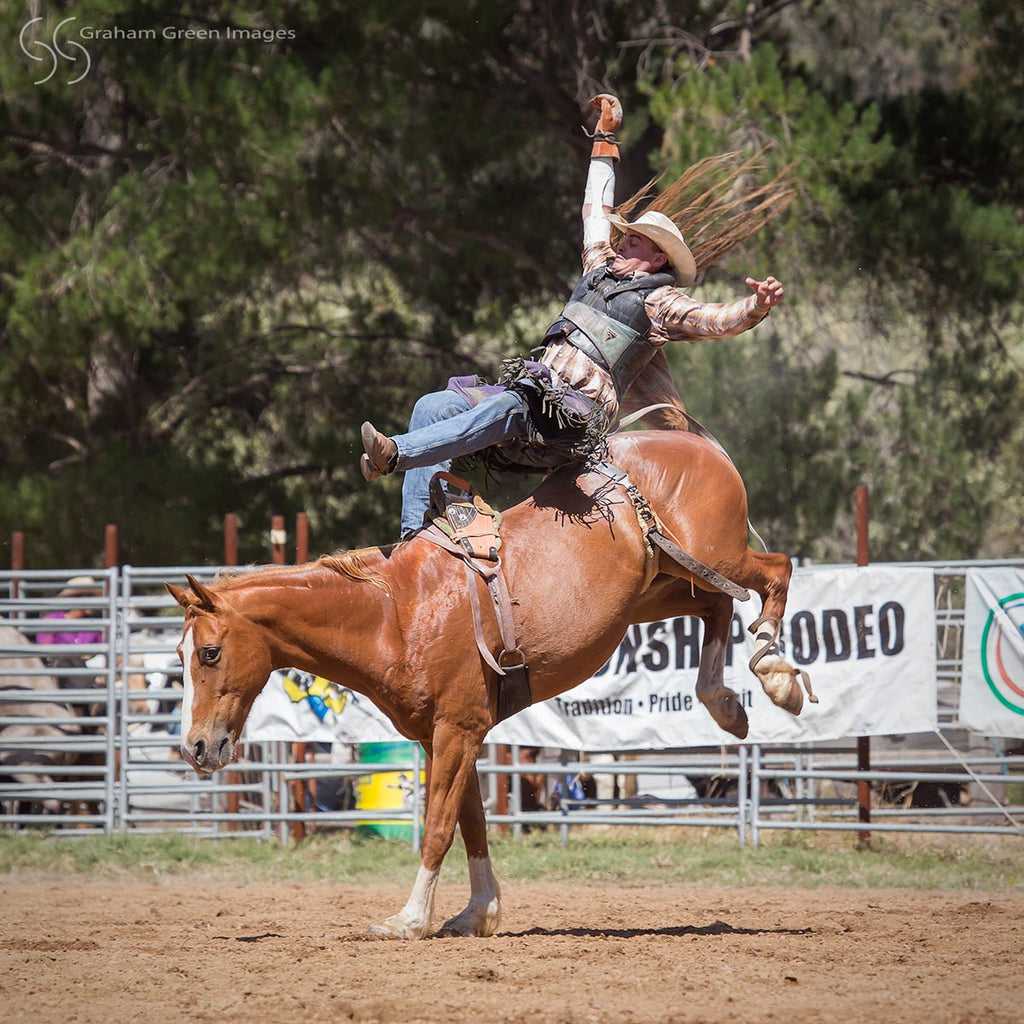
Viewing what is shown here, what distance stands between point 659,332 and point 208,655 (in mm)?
2262

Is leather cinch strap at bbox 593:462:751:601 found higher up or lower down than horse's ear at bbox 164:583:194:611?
higher up

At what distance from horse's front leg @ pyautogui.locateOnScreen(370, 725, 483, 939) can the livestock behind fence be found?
3.32 m

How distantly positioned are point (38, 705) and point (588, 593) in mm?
6209

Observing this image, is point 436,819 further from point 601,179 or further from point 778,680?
point 601,179

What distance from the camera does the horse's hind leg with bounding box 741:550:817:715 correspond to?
5.92 metres

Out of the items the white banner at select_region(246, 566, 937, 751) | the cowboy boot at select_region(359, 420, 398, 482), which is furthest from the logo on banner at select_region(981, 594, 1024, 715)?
the cowboy boot at select_region(359, 420, 398, 482)

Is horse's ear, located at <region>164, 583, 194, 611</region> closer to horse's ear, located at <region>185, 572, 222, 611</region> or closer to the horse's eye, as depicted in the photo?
horse's ear, located at <region>185, 572, 222, 611</region>

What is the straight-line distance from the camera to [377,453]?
5.25 m

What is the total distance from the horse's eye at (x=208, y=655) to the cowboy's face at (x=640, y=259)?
227 cm

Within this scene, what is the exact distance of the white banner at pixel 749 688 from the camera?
8.57 m

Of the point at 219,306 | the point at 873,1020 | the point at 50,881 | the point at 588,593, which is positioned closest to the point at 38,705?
the point at 50,881

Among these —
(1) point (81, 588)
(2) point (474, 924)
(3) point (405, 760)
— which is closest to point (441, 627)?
(2) point (474, 924)

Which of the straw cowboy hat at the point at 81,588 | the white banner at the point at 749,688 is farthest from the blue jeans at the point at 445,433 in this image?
the straw cowboy hat at the point at 81,588

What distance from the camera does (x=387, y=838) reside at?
9.85 m
